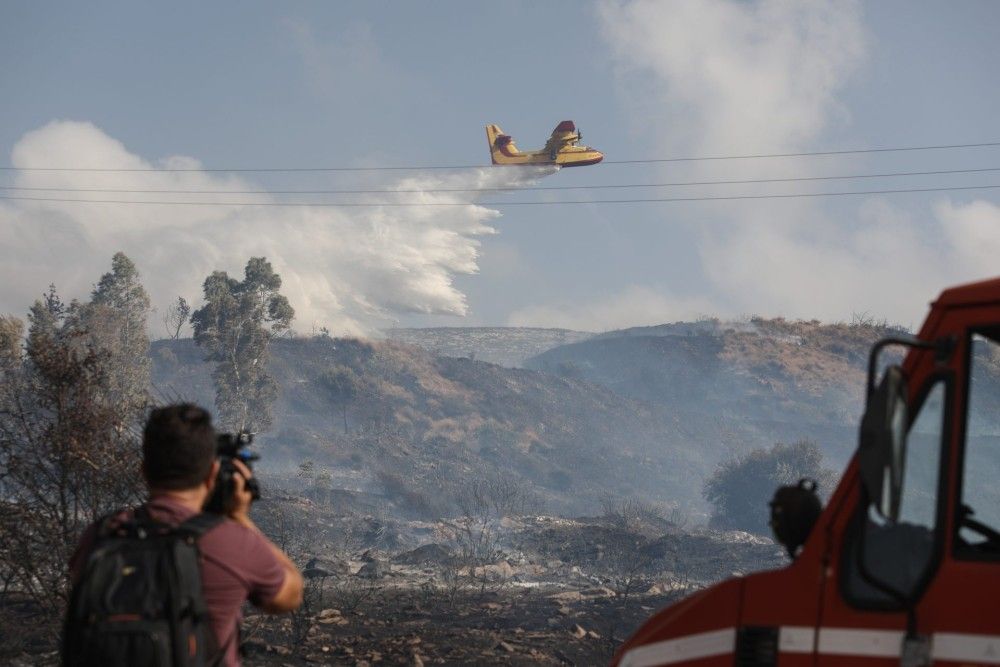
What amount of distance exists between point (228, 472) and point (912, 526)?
7.01 feet

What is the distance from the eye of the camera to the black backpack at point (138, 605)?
9.71ft

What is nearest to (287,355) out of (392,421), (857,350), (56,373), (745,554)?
(392,421)

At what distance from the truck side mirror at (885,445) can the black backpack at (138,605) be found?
75.7 inches

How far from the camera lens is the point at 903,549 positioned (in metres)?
3.10

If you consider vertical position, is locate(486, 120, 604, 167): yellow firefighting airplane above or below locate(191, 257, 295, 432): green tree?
above

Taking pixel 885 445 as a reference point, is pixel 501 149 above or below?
above

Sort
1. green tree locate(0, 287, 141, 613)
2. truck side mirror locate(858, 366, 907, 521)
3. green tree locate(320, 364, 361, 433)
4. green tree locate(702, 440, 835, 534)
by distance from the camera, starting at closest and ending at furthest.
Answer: truck side mirror locate(858, 366, 907, 521), green tree locate(0, 287, 141, 613), green tree locate(702, 440, 835, 534), green tree locate(320, 364, 361, 433)

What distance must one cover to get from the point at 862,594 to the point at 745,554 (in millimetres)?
36241

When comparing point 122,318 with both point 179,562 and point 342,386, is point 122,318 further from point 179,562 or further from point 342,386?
point 179,562

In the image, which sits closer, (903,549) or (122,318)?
(903,549)

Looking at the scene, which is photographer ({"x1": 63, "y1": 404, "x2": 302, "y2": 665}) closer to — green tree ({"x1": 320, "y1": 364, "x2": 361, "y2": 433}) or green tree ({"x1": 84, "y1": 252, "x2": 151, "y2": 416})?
green tree ({"x1": 84, "y1": 252, "x2": 151, "y2": 416})

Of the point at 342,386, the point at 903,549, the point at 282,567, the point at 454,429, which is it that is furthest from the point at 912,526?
the point at 342,386

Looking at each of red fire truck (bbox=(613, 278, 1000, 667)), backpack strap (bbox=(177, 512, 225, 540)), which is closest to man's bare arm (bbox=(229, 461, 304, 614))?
backpack strap (bbox=(177, 512, 225, 540))

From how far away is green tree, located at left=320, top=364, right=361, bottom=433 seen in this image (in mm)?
86875
